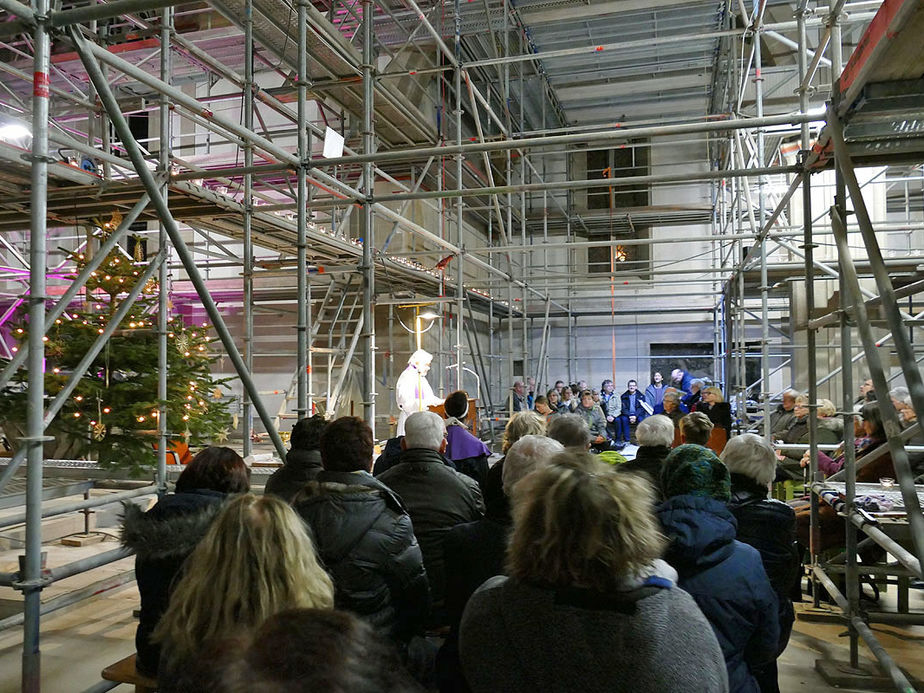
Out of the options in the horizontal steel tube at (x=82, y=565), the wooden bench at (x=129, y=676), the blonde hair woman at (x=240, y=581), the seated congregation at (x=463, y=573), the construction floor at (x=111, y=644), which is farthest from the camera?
the construction floor at (x=111, y=644)

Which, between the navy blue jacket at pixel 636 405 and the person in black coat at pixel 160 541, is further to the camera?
the navy blue jacket at pixel 636 405

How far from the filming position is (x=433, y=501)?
3.15 meters

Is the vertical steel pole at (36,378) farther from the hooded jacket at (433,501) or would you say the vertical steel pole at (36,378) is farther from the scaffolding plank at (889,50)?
the scaffolding plank at (889,50)

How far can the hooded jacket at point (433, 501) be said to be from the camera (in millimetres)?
3105

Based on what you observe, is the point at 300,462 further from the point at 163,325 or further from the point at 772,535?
the point at 772,535

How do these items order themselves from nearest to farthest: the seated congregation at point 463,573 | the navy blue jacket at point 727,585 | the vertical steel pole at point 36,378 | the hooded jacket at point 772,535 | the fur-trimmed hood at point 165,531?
the seated congregation at point 463,573, the navy blue jacket at point 727,585, the fur-trimmed hood at point 165,531, the vertical steel pole at point 36,378, the hooded jacket at point 772,535

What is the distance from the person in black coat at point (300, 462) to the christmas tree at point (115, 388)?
8.20ft

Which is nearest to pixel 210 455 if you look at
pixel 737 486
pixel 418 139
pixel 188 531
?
pixel 188 531

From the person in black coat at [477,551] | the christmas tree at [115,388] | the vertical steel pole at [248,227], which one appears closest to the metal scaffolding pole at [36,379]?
the person in black coat at [477,551]

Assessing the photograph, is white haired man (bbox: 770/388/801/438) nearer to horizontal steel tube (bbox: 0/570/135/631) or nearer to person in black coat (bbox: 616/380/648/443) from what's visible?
person in black coat (bbox: 616/380/648/443)

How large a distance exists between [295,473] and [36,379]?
1.26 metres

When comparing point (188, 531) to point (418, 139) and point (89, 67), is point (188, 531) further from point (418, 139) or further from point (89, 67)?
point (418, 139)

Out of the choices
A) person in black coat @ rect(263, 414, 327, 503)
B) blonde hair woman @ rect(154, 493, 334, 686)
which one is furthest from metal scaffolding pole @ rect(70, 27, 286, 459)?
blonde hair woman @ rect(154, 493, 334, 686)

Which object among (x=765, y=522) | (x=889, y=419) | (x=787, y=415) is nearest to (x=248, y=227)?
(x=765, y=522)
